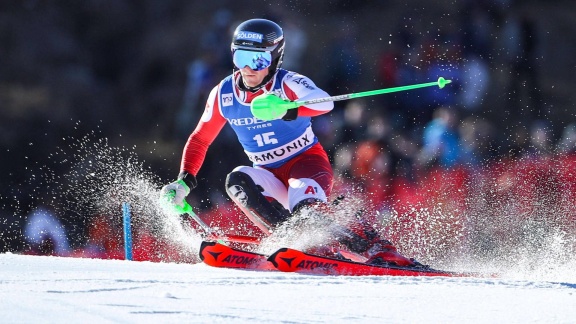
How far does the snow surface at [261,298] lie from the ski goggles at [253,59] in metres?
1.48

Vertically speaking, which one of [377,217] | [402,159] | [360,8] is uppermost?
[360,8]

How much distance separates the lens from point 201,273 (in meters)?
4.32

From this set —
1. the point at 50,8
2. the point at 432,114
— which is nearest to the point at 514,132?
the point at 432,114

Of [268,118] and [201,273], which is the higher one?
[268,118]

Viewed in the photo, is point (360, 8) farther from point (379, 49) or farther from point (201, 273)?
point (201, 273)

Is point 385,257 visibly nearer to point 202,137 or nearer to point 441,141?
point 202,137

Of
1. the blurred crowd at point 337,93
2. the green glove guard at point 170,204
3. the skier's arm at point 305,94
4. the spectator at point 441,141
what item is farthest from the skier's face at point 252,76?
the spectator at point 441,141

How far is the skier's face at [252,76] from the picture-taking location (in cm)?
529

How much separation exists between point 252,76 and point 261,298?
2230 millimetres

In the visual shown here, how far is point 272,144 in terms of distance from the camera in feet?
18.0

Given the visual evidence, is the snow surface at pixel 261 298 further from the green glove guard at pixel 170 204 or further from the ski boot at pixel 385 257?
the green glove guard at pixel 170 204

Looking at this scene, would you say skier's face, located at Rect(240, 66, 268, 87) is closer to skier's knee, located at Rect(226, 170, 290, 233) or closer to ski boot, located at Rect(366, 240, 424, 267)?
skier's knee, located at Rect(226, 170, 290, 233)

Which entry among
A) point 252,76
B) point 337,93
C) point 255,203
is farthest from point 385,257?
point 337,93

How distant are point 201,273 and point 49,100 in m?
5.52
